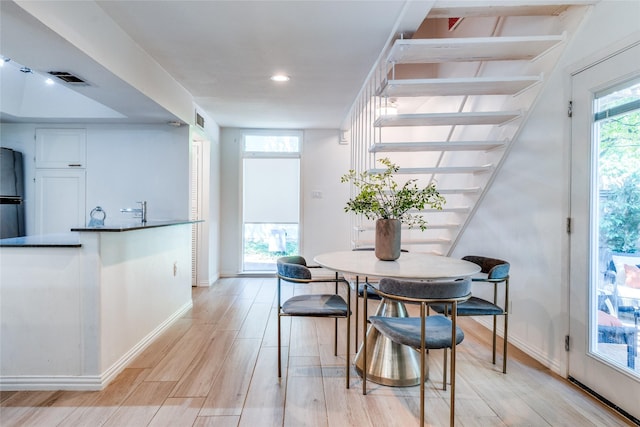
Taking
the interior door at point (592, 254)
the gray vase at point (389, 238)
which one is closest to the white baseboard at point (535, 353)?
the interior door at point (592, 254)

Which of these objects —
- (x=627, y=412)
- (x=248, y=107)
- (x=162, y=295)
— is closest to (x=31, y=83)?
(x=248, y=107)

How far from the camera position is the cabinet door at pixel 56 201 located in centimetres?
386

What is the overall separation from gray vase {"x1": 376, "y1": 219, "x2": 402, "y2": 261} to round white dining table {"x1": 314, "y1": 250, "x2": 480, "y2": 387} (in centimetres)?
5

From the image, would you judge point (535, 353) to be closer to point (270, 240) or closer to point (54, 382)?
point (54, 382)

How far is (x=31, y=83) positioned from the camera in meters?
3.55

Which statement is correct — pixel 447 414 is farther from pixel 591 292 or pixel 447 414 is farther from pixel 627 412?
pixel 591 292

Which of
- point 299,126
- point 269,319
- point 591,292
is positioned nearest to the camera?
point 591,292

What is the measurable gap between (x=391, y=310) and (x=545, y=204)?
1.38 metres

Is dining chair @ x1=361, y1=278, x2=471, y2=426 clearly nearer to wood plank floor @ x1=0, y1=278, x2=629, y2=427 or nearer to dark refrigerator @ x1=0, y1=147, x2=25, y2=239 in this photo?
wood plank floor @ x1=0, y1=278, x2=629, y2=427

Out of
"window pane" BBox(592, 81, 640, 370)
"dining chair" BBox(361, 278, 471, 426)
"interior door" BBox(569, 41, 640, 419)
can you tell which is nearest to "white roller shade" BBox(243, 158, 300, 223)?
"dining chair" BBox(361, 278, 471, 426)

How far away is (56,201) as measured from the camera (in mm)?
3883

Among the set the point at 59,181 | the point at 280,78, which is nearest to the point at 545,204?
the point at 280,78

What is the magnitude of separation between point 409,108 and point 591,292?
10.9 ft

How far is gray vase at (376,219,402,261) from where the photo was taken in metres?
2.31
